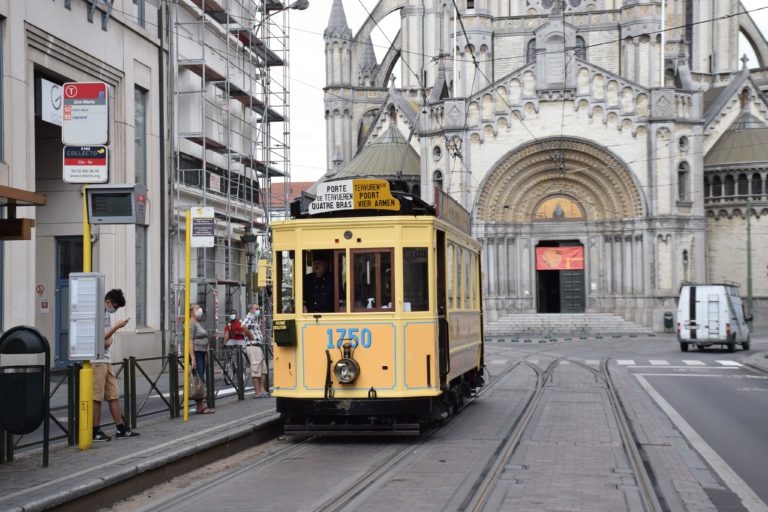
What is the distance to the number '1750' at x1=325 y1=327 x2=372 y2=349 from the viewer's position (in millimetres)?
12516

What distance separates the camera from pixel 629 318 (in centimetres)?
5006

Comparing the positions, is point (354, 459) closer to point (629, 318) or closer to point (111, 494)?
point (111, 494)

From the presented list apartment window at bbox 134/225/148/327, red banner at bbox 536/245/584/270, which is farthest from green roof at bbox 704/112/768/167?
apartment window at bbox 134/225/148/327

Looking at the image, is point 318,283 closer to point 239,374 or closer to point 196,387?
point 196,387

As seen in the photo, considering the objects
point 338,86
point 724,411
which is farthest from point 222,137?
point 338,86

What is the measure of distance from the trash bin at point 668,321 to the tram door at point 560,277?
14.2 feet

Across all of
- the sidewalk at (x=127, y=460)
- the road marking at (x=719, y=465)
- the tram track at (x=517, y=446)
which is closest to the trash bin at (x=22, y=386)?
the sidewalk at (x=127, y=460)

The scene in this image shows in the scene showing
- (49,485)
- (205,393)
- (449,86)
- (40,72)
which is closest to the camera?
(49,485)

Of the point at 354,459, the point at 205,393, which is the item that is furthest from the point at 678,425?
the point at 205,393

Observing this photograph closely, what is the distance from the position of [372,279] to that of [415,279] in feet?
1.73

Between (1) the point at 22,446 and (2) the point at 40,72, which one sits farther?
(2) the point at 40,72

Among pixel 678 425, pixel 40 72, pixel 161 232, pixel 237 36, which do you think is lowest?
pixel 678 425

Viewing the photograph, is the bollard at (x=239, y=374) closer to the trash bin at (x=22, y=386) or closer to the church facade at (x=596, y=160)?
the trash bin at (x=22, y=386)

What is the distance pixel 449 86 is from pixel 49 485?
50539mm
